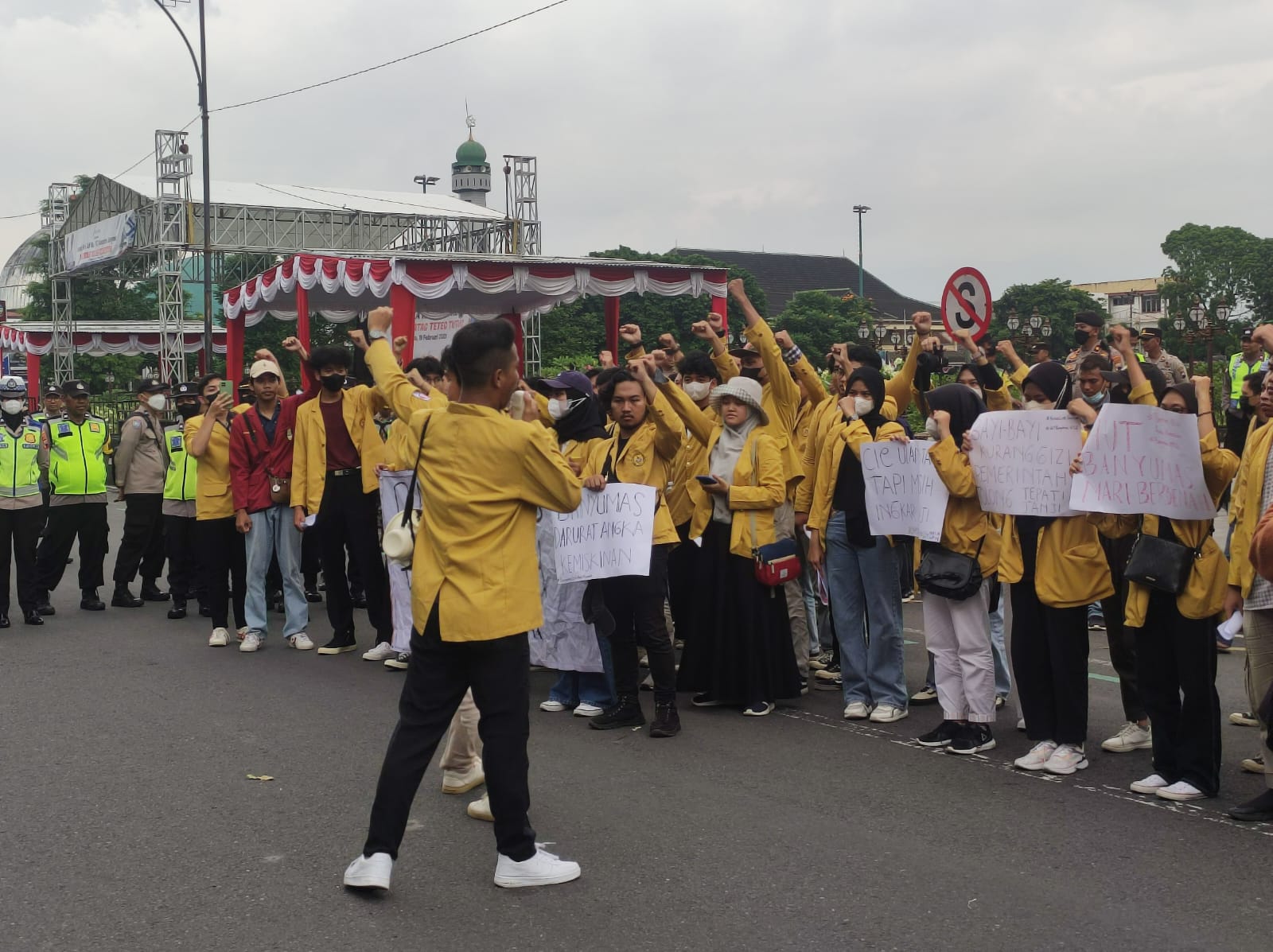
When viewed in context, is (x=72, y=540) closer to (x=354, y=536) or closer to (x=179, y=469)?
(x=179, y=469)

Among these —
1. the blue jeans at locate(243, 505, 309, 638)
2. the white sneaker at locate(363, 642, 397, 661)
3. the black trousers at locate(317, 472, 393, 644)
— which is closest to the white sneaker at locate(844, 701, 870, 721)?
the white sneaker at locate(363, 642, 397, 661)

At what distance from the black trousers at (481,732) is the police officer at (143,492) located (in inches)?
308

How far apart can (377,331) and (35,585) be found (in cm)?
601

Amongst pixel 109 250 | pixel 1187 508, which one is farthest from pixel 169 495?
pixel 109 250

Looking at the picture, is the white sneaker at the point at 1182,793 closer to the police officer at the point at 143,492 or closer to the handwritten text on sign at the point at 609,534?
the handwritten text on sign at the point at 609,534

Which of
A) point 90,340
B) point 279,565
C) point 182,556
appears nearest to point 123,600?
point 182,556

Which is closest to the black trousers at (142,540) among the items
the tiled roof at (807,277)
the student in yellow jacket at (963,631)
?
the student in yellow jacket at (963,631)

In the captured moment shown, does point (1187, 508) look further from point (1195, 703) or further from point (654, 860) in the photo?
point (654, 860)

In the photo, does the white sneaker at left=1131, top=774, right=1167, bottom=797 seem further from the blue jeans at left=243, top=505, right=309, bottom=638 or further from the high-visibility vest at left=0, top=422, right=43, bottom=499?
the high-visibility vest at left=0, top=422, right=43, bottom=499

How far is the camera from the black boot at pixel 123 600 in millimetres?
11531

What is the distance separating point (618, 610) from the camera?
22.4 ft

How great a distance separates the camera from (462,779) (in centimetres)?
580

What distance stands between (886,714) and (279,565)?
14.6ft

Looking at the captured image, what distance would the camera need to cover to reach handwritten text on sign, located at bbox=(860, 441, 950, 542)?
647cm
